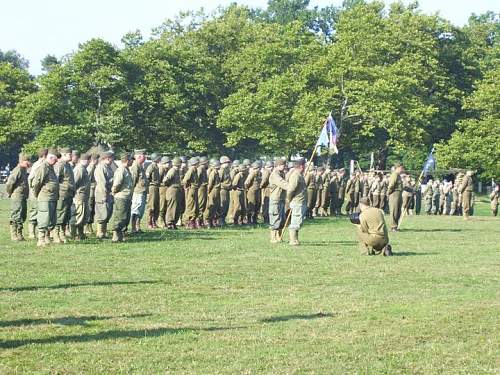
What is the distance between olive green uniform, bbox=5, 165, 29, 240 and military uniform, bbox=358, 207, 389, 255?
294 inches

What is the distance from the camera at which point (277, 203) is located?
21969 mm

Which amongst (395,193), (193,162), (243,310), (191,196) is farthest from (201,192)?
(243,310)

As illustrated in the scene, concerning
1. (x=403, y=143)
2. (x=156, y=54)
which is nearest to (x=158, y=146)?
(x=156, y=54)

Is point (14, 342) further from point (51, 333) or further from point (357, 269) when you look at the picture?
point (357, 269)

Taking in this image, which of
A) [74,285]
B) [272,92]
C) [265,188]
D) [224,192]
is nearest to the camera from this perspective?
[74,285]

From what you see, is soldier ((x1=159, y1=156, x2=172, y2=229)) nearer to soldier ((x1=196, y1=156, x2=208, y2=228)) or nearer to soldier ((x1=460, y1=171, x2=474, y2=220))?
soldier ((x1=196, y1=156, x2=208, y2=228))

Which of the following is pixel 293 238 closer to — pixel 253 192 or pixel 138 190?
pixel 138 190

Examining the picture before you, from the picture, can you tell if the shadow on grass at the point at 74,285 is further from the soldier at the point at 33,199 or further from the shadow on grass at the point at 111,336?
the soldier at the point at 33,199

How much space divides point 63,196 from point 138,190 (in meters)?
3.72

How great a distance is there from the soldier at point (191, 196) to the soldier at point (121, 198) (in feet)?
19.9

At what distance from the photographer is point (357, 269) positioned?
1602 cm

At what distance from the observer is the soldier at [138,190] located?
23.1 meters

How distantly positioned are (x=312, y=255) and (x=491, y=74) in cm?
5107

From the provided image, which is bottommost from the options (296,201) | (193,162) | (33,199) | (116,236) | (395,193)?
(116,236)
